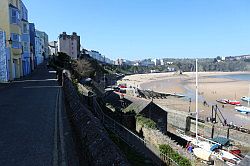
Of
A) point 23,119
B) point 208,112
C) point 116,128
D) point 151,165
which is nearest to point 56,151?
point 23,119

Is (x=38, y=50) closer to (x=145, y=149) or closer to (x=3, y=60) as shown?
(x=3, y=60)

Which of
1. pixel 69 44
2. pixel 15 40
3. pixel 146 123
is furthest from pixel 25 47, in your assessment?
pixel 69 44

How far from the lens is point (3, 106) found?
14656mm

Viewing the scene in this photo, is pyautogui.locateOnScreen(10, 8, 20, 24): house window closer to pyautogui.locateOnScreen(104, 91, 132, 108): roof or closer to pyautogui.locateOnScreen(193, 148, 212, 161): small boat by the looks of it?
pyautogui.locateOnScreen(104, 91, 132, 108): roof

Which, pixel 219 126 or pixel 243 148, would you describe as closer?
pixel 243 148

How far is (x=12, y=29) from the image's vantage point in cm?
3089

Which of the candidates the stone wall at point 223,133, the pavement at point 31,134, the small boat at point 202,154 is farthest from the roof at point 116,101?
the pavement at point 31,134

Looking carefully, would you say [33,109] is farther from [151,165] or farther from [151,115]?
[151,115]

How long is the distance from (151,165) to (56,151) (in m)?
7.80

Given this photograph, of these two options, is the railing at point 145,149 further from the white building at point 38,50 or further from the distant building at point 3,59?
the white building at point 38,50

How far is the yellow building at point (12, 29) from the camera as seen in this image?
29.1m

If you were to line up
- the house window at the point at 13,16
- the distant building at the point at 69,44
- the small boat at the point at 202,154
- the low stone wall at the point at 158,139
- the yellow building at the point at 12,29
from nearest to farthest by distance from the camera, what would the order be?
the low stone wall at the point at 158,139, the small boat at the point at 202,154, the yellow building at the point at 12,29, the house window at the point at 13,16, the distant building at the point at 69,44

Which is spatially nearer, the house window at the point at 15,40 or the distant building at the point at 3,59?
the distant building at the point at 3,59

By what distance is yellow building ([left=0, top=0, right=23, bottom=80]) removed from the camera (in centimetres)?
2911
